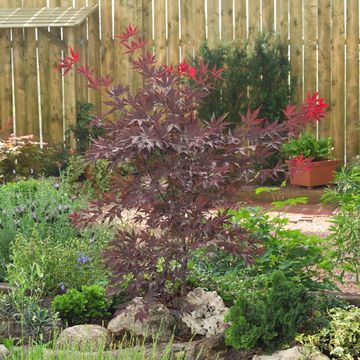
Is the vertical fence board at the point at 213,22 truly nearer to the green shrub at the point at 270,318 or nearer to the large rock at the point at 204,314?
the large rock at the point at 204,314

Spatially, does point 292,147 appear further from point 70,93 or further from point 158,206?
point 158,206

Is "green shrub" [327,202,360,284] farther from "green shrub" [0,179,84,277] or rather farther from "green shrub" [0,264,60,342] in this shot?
"green shrub" [0,179,84,277]

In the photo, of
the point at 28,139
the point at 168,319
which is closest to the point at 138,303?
the point at 168,319

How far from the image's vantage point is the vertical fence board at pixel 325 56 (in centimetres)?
1152

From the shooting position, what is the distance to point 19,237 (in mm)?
5559

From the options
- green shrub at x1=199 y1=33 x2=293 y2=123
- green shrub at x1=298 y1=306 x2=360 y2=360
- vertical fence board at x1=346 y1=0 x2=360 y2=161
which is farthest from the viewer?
vertical fence board at x1=346 y1=0 x2=360 y2=161

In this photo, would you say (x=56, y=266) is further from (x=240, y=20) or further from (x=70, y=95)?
(x=240, y=20)

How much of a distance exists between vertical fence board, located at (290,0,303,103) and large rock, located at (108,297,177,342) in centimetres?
723

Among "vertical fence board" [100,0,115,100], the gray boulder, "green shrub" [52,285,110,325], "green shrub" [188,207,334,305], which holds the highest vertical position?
"vertical fence board" [100,0,115,100]

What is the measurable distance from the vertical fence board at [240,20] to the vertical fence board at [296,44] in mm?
630

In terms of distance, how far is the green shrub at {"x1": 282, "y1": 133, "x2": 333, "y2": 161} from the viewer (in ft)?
35.4

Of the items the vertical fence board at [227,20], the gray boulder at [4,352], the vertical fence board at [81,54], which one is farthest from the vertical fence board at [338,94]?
the gray boulder at [4,352]

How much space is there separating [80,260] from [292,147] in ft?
19.5

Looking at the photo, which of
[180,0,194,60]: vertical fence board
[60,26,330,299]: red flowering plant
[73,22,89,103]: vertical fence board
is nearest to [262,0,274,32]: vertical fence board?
[180,0,194,60]: vertical fence board
